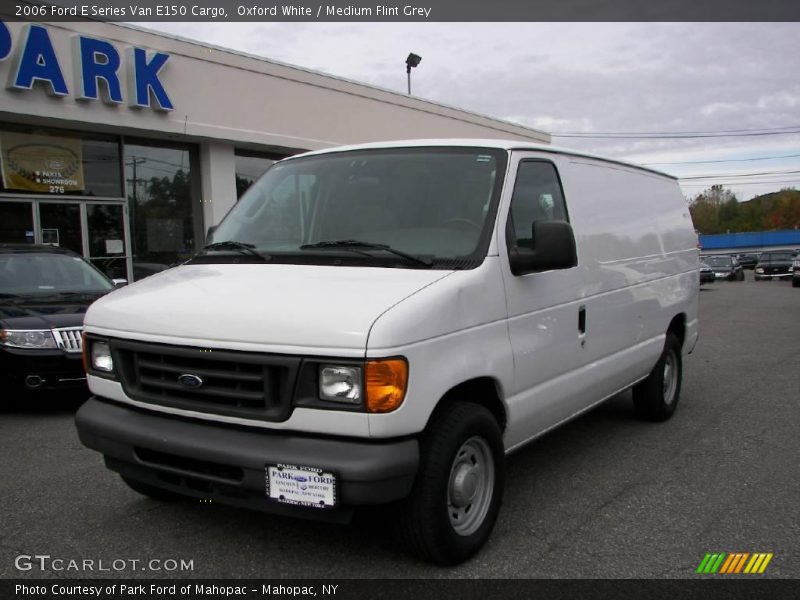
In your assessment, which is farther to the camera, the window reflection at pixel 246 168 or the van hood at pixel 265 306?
the window reflection at pixel 246 168

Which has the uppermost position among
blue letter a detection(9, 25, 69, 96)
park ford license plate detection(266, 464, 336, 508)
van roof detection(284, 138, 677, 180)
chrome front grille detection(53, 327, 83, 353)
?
blue letter a detection(9, 25, 69, 96)

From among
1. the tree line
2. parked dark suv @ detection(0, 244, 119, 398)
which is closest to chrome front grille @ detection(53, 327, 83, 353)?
parked dark suv @ detection(0, 244, 119, 398)

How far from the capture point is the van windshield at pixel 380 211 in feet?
12.1

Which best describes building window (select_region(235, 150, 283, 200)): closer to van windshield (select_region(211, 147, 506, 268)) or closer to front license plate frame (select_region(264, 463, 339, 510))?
van windshield (select_region(211, 147, 506, 268))

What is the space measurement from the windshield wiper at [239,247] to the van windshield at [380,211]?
0.01 m

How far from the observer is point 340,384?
Result: 2973 millimetres

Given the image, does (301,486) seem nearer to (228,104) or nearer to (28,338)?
(28,338)

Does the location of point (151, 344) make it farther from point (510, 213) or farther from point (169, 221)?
point (169, 221)

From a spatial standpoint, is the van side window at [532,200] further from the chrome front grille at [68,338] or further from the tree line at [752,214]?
the tree line at [752,214]

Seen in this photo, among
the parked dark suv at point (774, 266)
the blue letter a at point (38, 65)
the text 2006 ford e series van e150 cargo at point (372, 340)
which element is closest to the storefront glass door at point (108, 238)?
the blue letter a at point (38, 65)

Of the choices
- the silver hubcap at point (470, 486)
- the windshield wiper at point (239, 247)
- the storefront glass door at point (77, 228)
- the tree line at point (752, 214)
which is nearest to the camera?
the silver hubcap at point (470, 486)

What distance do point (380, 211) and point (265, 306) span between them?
1.08m

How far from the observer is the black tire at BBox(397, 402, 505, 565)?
3175 mm

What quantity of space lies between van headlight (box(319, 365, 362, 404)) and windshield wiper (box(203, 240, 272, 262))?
1103 millimetres
